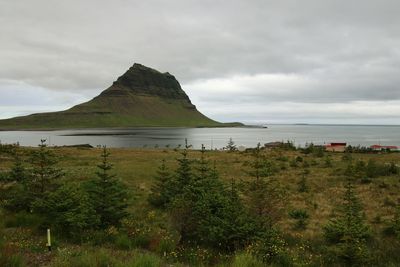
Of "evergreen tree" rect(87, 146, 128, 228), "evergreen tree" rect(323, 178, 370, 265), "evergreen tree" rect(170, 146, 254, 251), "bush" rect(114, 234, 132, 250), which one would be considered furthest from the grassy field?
"evergreen tree" rect(87, 146, 128, 228)

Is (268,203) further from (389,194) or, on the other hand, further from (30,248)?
(389,194)

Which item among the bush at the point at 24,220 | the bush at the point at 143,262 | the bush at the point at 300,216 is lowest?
the bush at the point at 300,216

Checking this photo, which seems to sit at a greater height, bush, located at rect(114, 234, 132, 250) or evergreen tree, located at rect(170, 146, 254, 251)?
evergreen tree, located at rect(170, 146, 254, 251)

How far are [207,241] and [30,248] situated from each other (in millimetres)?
5132

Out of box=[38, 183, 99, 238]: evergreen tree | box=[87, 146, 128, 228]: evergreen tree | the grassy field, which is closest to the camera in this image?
the grassy field

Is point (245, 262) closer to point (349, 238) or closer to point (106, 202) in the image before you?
point (349, 238)

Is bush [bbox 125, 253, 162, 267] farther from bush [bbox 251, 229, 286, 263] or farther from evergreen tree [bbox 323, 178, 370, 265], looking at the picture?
evergreen tree [bbox 323, 178, 370, 265]

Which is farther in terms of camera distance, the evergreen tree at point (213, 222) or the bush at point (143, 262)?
the evergreen tree at point (213, 222)

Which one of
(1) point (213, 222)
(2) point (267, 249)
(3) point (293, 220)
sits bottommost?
(3) point (293, 220)

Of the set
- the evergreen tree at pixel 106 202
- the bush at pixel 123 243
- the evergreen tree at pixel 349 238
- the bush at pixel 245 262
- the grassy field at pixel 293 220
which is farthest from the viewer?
the evergreen tree at pixel 106 202

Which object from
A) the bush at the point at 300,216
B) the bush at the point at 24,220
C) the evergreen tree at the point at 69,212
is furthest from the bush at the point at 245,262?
the bush at the point at 24,220

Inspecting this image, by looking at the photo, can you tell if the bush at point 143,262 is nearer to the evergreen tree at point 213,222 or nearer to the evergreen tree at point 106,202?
the evergreen tree at point 213,222

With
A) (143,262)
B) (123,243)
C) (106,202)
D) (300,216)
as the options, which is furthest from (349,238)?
(106,202)

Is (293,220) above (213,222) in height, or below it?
below
